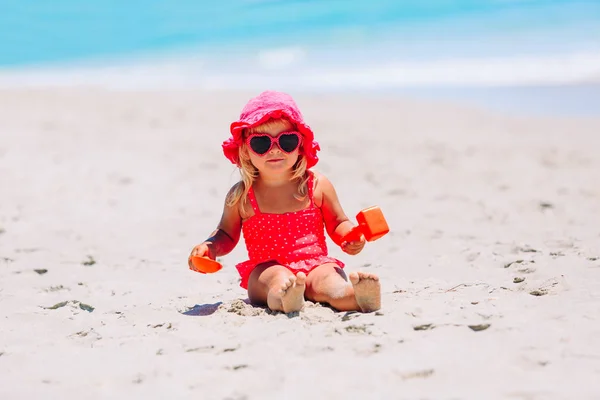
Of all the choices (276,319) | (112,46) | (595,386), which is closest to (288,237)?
(276,319)

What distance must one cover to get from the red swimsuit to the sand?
0.26 metres

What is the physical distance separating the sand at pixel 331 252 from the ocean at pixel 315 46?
3.16 m

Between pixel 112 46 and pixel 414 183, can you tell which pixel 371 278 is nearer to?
pixel 414 183

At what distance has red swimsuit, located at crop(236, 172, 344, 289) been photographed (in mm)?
3297

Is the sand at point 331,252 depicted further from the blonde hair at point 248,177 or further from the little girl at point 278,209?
the blonde hair at point 248,177

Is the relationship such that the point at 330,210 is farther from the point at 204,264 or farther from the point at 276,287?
the point at 204,264

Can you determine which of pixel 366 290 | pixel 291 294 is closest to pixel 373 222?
pixel 366 290

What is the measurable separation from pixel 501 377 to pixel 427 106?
24.4ft

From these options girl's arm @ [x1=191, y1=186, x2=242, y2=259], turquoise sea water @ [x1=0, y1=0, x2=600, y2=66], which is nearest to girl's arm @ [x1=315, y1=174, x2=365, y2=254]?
girl's arm @ [x1=191, y1=186, x2=242, y2=259]

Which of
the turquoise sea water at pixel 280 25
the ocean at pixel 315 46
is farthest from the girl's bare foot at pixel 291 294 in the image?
the turquoise sea water at pixel 280 25

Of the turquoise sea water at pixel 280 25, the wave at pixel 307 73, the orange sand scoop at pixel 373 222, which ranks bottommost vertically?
the orange sand scoop at pixel 373 222

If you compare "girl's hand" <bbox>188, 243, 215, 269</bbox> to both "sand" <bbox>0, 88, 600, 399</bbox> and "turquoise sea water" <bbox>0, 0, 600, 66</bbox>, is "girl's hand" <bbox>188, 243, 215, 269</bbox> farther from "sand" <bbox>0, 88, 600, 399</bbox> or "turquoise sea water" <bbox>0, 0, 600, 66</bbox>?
"turquoise sea water" <bbox>0, 0, 600, 66</bbox>

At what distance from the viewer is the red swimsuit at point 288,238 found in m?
3.30

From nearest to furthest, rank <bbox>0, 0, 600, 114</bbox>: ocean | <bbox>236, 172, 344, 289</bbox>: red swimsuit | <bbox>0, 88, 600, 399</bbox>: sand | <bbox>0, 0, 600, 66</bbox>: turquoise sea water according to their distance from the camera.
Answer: <bbox>0, 88, 600, 399</bbox>: sand → <bbox>236, 172, 344, 289</bbox>: red swimsuit → <bbox>0, 0, 600, 114</bbox>: ocean → <bbox>0, 0, 600, 66</bbox>: turquoise sea water
